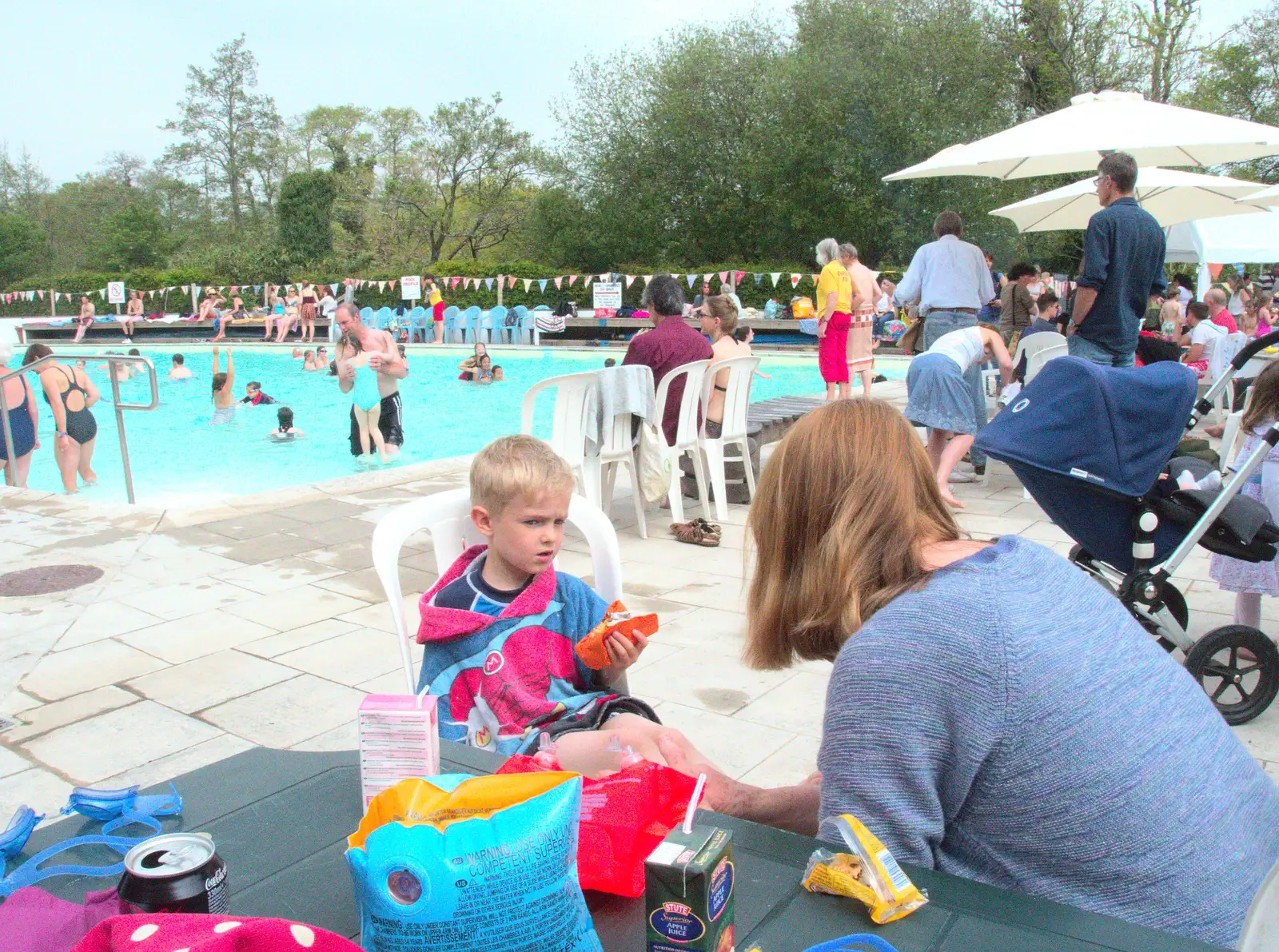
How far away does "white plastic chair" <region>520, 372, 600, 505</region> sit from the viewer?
17.4ft

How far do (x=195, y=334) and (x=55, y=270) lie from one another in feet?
89.8

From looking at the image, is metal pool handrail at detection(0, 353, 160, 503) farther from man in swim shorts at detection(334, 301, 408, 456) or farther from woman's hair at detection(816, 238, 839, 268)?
woman's hair at detection(816, 238, 839, 268)

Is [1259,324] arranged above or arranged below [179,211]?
below

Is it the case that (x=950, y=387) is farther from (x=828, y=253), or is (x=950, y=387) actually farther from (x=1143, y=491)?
(x=828, y=253)

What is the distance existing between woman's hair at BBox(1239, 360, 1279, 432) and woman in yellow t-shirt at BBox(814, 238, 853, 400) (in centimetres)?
567

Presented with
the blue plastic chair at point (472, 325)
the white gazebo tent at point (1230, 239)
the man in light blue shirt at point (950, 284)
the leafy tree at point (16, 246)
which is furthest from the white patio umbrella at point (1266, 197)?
the leafy tree at point (16, 246)

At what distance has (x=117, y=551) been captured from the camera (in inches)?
214

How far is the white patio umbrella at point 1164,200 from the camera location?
8602mm

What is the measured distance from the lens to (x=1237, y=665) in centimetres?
334

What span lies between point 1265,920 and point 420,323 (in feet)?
92.2

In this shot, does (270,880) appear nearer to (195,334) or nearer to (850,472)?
(850,472)

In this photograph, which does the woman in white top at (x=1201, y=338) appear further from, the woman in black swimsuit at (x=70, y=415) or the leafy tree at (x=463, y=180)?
the leafy tree at (x=463, y=180)

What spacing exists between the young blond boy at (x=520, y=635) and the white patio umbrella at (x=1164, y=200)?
24.8ft

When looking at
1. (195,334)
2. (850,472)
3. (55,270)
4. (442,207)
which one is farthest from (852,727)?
(55,270)
